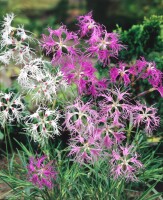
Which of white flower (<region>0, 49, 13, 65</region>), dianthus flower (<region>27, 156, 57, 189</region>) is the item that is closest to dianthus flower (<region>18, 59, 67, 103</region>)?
white flower (<region>0, 49, 13, 65</region>)

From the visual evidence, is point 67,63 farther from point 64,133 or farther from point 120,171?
point 64,133

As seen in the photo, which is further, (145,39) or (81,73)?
(145,39)

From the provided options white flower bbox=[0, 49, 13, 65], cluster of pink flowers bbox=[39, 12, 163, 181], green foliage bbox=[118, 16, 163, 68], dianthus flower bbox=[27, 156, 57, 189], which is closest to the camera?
cluster of pink flowers bbox=[39, 12, 163, 181]

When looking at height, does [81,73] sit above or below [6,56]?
below

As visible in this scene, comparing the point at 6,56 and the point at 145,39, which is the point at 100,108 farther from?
the point at 145,39

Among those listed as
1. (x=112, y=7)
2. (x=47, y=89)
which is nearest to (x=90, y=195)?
(x=47, y=89)

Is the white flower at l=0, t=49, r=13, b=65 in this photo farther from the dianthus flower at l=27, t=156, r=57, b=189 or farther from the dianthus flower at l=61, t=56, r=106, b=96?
the dianthus flower at l=27, t=156, r=57, b=189

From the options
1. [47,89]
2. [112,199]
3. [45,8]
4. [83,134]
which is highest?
[45,8]

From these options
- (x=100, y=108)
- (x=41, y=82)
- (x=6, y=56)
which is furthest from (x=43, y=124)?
(x=6, y=56)

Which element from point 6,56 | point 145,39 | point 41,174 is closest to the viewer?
point 41,174

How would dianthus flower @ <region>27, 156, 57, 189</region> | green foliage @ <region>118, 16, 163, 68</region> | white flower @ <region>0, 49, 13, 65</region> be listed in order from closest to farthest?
dianthus flower @ <region>27, 156, 57, 189</region> → white flower @ <region>0, 49, 13, 65</region> → green foliage @ <region>118, 16, 163, 68</region>

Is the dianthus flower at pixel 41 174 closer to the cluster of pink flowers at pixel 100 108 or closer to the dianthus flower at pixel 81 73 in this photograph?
the cluster of pink flowers at pixel 100 108
